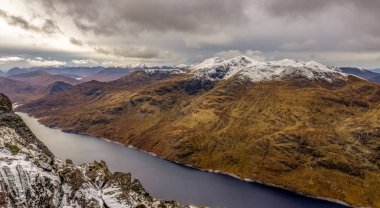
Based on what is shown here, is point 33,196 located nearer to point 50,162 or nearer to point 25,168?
point 25,168

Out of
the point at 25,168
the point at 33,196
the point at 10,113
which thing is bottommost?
the point at 33,196

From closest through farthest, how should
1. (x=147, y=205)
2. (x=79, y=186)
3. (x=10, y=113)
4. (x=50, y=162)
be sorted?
(x=79, y=186)
(x=50, y=162)
(x=147, y=205)
(x=10, y=113)

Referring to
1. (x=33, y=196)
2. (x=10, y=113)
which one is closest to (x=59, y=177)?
(x=33, y=196)

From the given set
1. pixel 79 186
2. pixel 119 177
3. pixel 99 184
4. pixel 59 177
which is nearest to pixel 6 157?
pixel 59 177

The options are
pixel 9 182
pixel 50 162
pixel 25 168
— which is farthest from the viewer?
pixel 50 162

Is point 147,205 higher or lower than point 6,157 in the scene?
lower

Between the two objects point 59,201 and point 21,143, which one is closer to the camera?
point 59,201
